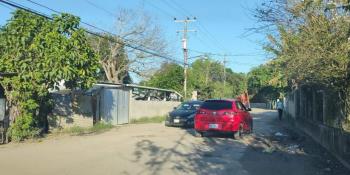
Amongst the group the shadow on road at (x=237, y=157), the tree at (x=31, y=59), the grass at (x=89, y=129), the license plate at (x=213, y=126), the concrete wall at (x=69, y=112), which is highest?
the tree at (x=31, y=59)

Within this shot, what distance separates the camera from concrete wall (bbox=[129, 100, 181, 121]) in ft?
111

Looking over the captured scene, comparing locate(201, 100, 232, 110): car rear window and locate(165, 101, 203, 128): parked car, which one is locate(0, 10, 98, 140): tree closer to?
locate(201, 100, 232, 110): car rear window

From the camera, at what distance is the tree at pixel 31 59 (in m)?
18.8

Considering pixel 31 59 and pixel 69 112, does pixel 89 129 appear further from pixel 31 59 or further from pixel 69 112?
pixel 31 59

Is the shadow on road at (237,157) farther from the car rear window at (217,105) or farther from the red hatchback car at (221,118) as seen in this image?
the car rear window at (217,105)

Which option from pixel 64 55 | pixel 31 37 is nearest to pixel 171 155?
pixel 64 55

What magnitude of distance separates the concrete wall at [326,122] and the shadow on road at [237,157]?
0.31 meters

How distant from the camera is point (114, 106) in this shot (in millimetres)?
29266

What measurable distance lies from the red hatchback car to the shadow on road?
45cm

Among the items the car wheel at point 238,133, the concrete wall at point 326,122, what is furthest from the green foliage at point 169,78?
the car wheel at point 238,133

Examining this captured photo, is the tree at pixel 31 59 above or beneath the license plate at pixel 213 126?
above

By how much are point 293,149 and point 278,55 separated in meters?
4.97

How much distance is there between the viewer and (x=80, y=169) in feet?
38.6

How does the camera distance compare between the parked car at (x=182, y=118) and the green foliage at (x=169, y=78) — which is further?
the green foliage at (x=169, y=78)
